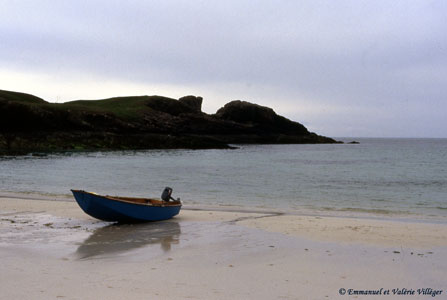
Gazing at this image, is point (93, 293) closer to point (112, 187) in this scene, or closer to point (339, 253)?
point (339, 253)

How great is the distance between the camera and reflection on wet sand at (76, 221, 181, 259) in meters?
11.3

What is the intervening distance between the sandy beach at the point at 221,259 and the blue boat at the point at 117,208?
39cm

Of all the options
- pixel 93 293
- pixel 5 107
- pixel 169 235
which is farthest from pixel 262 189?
pixel 5 107

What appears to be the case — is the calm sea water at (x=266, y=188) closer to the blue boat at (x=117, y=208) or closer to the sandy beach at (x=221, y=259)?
the sandy beach at (x=221, y=259)

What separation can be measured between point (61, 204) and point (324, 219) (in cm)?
1197

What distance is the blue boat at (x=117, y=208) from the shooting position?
14.5 metres

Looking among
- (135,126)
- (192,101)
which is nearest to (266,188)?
(135,126)

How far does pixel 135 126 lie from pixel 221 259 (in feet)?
310

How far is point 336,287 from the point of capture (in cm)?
827

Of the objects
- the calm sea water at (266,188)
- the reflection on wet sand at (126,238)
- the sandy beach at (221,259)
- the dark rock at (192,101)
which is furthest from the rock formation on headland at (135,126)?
the sandy beach at (221,259)

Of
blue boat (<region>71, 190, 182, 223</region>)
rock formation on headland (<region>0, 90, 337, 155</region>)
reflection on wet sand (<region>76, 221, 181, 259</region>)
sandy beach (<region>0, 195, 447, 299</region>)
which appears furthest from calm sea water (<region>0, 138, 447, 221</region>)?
rock formation on headland (<region>0, 90, 337, 155</region>)

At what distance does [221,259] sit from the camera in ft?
33.9

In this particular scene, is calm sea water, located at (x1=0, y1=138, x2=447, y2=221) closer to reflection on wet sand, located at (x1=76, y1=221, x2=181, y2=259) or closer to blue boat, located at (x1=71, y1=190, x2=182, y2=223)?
blue boat, located at (x1=71, y1=190, x2=182, y2=223)

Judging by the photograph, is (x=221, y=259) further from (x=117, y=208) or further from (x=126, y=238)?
(x=117, y=208)
